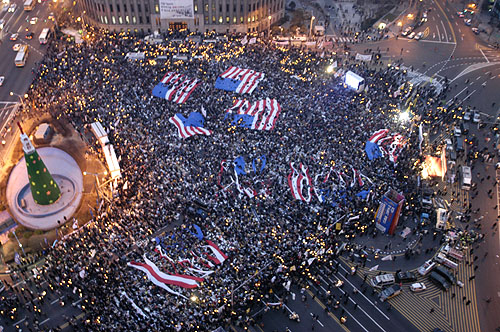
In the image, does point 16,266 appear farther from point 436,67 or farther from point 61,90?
point 436,67

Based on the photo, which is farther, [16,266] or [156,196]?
[156,196]

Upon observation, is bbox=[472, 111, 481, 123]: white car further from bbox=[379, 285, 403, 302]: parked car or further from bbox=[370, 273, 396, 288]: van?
bbox=[379, 285, 403, 302]: parked car

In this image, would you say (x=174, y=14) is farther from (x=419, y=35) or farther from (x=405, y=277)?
(x=405, y=277)

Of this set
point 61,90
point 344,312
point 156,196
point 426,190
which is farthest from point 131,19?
point 344,312

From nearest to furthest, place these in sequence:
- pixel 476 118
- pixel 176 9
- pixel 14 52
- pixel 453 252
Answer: pixel 453 252, pixel 476 118, pixel 14 52, pixel 176 9

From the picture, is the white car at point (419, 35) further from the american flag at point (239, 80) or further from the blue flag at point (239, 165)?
the blue flag at point (239, 165)

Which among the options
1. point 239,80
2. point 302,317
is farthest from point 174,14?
point 302,317
